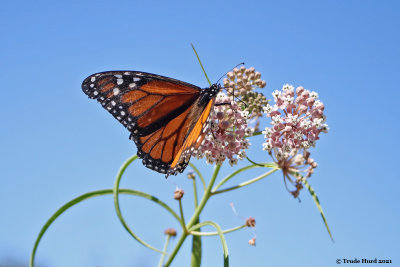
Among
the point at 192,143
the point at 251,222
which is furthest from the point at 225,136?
the point at 251,222

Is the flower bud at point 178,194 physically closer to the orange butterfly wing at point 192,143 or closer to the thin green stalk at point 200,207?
the thin green stalk at point 200,207

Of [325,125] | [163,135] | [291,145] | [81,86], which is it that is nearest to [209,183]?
[163,135]

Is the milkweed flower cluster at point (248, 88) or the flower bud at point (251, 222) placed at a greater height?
the milkweed flower cluster at point (248, 88)

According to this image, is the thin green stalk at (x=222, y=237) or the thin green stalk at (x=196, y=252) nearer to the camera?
the thin green stalk at (x=222, y=237)

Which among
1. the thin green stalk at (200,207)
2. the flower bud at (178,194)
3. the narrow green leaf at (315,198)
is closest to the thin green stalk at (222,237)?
the thin green stalk at (200,207)

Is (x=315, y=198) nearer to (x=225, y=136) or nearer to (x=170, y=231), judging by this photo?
(x=225, y=136)

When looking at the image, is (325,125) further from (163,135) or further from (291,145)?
(163,135)
